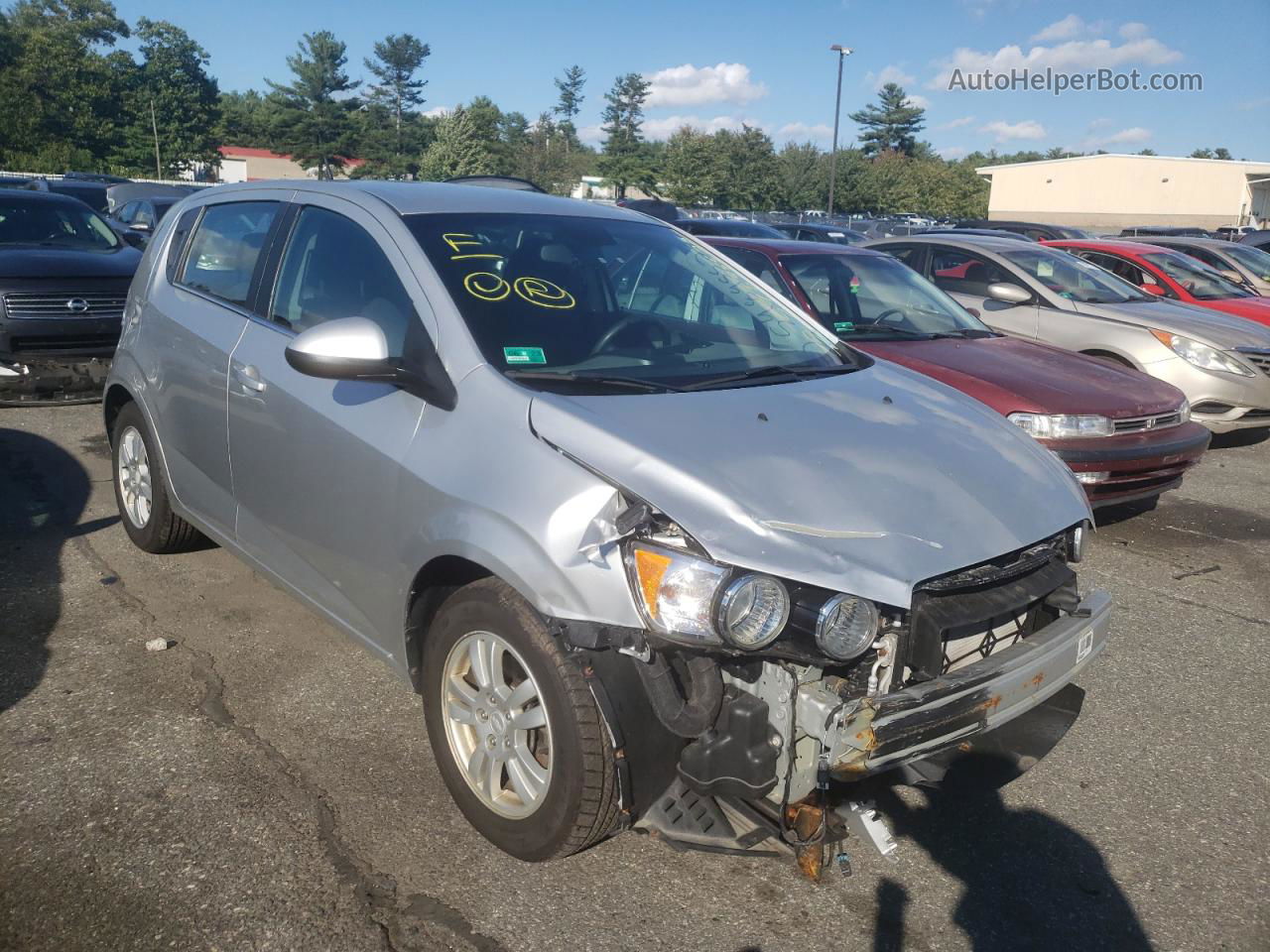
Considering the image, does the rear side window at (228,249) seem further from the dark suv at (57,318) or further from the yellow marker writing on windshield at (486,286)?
the dark suv at (57,318)

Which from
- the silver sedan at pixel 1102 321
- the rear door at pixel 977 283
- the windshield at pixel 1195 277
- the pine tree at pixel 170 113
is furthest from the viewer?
the pine tree at pixel 170 113

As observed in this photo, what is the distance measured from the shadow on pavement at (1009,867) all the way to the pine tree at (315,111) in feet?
250

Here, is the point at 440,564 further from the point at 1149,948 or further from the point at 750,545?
the point at 1149,948

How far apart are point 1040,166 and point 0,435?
69.6 meters

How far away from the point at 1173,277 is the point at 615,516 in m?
10.4

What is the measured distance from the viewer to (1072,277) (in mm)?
8859

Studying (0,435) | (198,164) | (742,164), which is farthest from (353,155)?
(0,435)

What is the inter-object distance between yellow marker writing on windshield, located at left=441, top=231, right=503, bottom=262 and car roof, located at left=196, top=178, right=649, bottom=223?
0.59 feet

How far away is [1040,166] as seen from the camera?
6706cm

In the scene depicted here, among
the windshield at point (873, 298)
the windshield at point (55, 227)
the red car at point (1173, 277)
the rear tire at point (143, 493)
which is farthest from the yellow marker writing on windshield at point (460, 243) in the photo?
the red car at point (1173, 277)

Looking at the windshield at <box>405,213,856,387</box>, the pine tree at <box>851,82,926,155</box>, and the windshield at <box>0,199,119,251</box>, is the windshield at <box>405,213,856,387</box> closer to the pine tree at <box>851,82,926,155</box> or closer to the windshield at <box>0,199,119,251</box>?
the windshield at <box>0,199,119,251</box>

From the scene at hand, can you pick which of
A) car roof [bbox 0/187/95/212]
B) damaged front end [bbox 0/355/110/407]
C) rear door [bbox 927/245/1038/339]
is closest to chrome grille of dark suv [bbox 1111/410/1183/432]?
rear door [bbox 927/245/1038/339]

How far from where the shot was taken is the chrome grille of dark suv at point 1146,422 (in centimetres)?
564

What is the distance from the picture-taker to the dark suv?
7.66 meters
